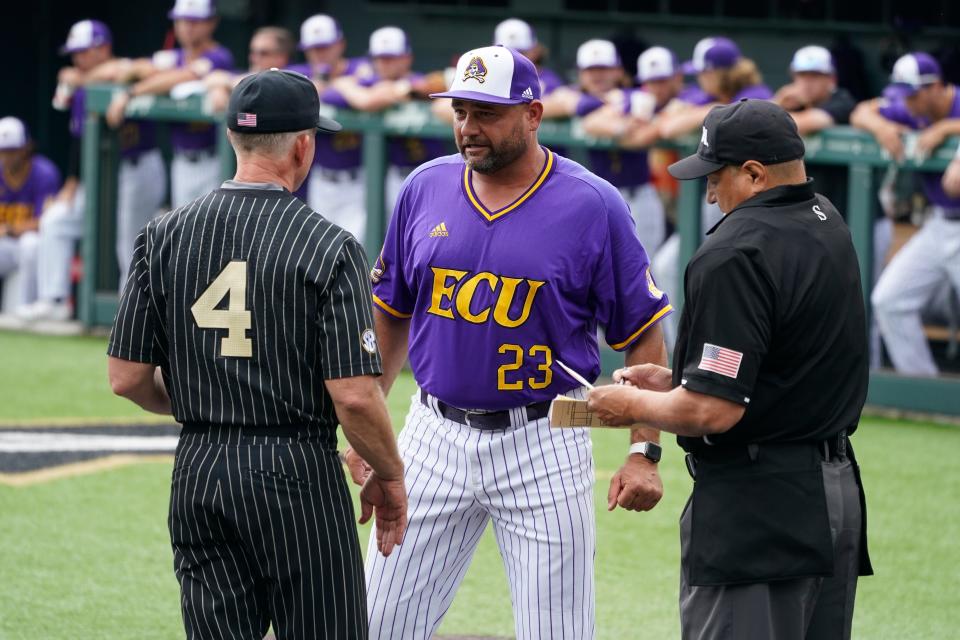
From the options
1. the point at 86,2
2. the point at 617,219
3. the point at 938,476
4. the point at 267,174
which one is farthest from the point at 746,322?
the point at 86,2

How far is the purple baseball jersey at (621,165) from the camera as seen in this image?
10125 mm

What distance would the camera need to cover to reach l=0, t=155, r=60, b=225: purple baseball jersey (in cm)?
1223

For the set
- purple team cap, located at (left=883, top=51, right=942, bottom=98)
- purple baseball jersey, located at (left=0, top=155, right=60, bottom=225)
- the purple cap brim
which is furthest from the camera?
purple baseball jersey, located at (left=0, top=155, right=60, bottom=225)

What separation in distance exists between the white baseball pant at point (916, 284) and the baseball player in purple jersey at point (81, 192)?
5.55m

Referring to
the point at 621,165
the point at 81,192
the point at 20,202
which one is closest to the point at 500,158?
the point at 621,165

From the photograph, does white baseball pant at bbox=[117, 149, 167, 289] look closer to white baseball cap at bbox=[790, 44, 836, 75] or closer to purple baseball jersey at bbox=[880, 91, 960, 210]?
white baseball cap at bbox=[790, 44, 836, 75]

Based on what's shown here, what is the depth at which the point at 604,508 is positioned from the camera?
6.93 metres

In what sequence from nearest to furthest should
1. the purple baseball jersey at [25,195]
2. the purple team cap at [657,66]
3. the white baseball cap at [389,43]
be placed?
the purple team cap at [657,66] < the white baseball cap at [389,43] < the purple baseball jersey at [25,195]

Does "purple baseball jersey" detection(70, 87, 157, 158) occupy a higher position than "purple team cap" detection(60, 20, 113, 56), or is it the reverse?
"purple team cap" detection(60, 20, 113, 56)

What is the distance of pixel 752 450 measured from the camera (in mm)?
3438

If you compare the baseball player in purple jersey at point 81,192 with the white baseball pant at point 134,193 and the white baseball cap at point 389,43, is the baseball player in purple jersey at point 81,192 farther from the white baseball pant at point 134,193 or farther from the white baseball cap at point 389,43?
the white baseball cap at point 389,43

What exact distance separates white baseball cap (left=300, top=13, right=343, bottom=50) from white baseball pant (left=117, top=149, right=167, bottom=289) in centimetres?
151

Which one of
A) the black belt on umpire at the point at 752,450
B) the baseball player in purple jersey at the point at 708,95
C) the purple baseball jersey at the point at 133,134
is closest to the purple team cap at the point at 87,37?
the purple baseball jersey at the point at 133,134

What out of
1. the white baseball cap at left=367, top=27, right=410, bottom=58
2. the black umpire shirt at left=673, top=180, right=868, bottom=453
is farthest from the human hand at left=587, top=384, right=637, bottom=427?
the white baseball cap at left=367, top=27, right=410, bottom=58
